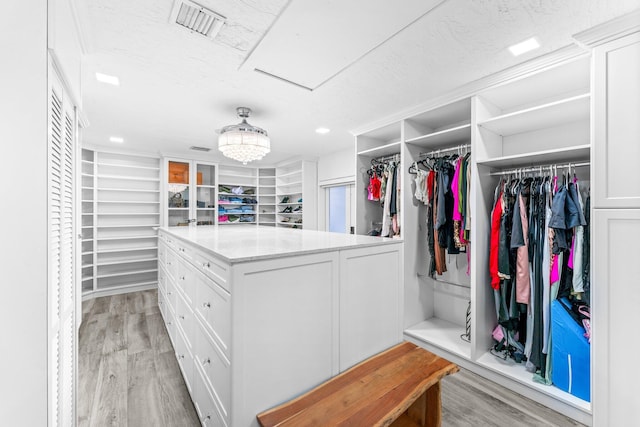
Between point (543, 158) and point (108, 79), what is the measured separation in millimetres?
3569

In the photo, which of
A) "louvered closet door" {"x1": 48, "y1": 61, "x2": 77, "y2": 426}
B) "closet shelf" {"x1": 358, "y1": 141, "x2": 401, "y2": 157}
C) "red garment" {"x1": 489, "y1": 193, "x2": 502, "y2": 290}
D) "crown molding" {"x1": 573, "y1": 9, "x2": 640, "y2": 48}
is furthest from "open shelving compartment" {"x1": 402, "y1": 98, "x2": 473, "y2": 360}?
"louvered closet door" {"x1": 48, "y1": 61, "x2": 77, "y2": 426}

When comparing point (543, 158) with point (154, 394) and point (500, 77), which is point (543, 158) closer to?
point (500, 77)

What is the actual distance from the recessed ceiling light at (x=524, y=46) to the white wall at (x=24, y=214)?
2396mm

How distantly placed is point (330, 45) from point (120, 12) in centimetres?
121

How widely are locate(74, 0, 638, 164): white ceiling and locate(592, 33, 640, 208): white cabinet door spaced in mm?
219

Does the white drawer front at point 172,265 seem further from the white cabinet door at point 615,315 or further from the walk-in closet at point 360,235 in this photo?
the white cabinet door at point 615,315

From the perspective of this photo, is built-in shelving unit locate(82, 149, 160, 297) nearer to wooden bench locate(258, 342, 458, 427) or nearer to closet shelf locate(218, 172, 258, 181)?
closet shelf locate(218, 172, 258, 181)

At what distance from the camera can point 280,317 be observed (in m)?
1.21

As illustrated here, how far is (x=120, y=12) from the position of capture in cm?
148

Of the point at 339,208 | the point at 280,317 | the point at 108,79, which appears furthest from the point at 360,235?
the point at 339,208

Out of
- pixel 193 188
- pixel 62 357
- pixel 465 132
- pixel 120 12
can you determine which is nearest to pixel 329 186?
pixel 193 188

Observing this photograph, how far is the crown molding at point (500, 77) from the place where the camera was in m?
1.76

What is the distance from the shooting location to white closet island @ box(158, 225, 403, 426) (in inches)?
44.2

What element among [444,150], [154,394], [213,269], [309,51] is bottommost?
[154,394]
